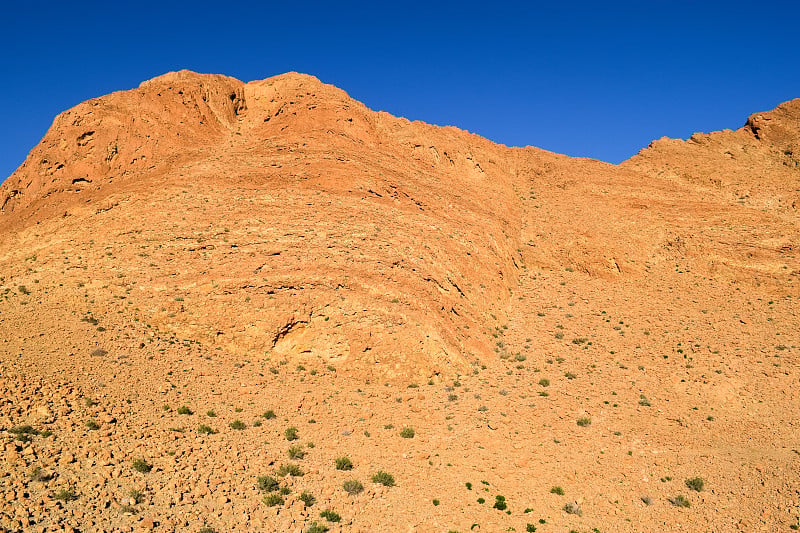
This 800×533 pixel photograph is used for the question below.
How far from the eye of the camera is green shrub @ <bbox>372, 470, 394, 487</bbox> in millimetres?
14570

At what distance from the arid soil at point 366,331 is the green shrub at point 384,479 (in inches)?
8.8

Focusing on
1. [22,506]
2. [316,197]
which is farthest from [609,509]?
[316,197]

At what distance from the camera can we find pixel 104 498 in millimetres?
11102

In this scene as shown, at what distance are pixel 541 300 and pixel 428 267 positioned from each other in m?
8.53

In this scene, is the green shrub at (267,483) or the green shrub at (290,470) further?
the green shrub at (290,470)

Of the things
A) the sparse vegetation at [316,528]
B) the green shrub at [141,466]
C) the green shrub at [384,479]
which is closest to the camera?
the sparse vegetation at [316,528]

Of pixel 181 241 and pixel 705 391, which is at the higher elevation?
pixel 181 241

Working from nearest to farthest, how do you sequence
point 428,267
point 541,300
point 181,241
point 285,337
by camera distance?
point 285,337 → point 181,241 → point 428,267 → point 541,300

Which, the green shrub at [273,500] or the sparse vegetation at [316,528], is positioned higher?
the green shrub at [273,500]

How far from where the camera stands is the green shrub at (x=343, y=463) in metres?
15.0

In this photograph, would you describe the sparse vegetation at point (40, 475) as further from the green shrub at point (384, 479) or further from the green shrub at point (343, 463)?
the green shrub at point (384, 479)

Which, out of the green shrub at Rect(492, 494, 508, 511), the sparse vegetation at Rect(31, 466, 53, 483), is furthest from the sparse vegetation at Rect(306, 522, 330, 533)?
the sparse vegetation at Rect(31, 466, 53, 483)

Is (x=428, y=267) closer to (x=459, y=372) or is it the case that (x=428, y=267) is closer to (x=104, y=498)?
(x=459, y=372)

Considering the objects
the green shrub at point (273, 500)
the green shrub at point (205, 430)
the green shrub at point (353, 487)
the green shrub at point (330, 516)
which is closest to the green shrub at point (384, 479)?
the green shrub at point (353, 487)
